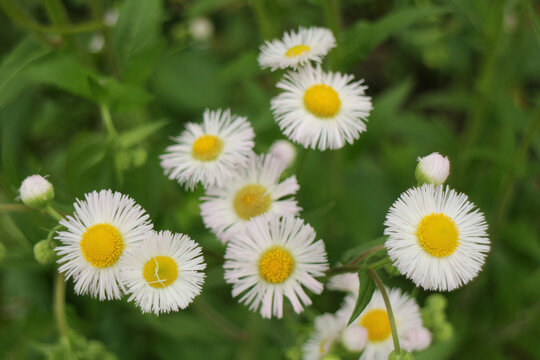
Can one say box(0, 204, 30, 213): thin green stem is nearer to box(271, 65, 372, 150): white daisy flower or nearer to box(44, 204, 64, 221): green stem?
box(44, 204, 64, 221): green stem

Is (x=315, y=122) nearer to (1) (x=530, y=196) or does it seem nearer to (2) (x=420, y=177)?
(2) (x=420, y=177)

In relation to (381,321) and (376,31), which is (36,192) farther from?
(376,31)

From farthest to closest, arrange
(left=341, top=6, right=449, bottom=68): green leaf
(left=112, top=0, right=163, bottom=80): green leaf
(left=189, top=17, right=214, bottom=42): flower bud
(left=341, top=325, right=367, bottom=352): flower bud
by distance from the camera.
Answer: (left=189, top=17, right=214, bottom=42): flower bud < (left=112, top=0, right=163, bottom=80): green leaf < (left=341, top=6, right=449, bottom=68): green leaf < (left=341, top=325, right=367, bottom=352): flower bud

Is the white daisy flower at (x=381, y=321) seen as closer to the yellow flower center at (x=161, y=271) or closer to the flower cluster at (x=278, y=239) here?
the flower cluster at (x=278, y=239)

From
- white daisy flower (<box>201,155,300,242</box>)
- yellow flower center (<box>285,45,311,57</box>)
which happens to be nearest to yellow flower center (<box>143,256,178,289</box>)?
white daisy flower (<box>201,155,300,242</box>)

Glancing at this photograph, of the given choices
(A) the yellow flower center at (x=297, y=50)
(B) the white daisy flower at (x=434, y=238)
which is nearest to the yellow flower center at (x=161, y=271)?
(B) the white daisy flower at (x=434, y=238)

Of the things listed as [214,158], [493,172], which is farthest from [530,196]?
[214,158]
